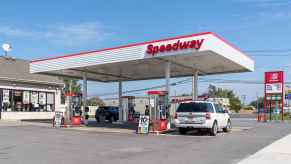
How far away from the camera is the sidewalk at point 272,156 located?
11.8 m

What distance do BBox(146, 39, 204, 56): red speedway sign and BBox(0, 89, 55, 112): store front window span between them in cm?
1920

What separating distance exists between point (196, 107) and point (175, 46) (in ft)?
11.6

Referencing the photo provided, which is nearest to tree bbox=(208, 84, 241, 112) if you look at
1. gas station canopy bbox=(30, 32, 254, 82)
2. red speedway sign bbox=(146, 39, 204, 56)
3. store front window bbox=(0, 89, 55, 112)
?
store front window bbox=(0, 89, 55, 112)

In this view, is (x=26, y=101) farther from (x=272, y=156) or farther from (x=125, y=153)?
(x=272, y=156)

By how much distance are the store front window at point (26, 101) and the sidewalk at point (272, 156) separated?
27.6 meters

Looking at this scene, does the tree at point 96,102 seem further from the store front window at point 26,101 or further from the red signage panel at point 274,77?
the red signage panel at point 274,77

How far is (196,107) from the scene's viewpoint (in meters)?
20.8

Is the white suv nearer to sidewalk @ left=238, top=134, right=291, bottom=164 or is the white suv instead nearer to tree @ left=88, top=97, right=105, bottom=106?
sidewalk @ left=238, top=134, right=291, bottom=164

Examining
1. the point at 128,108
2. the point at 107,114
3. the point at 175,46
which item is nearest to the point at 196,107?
the point at 175,46

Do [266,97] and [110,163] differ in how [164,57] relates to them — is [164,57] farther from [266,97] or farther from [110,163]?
[266,97]

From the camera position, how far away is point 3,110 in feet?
121

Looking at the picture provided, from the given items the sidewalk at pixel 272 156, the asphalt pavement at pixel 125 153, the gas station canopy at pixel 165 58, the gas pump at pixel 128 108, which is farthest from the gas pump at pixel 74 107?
the sidewalk at pixel 272 156

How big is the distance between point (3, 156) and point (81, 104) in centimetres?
1867

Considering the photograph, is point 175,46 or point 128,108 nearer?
point 175,46
